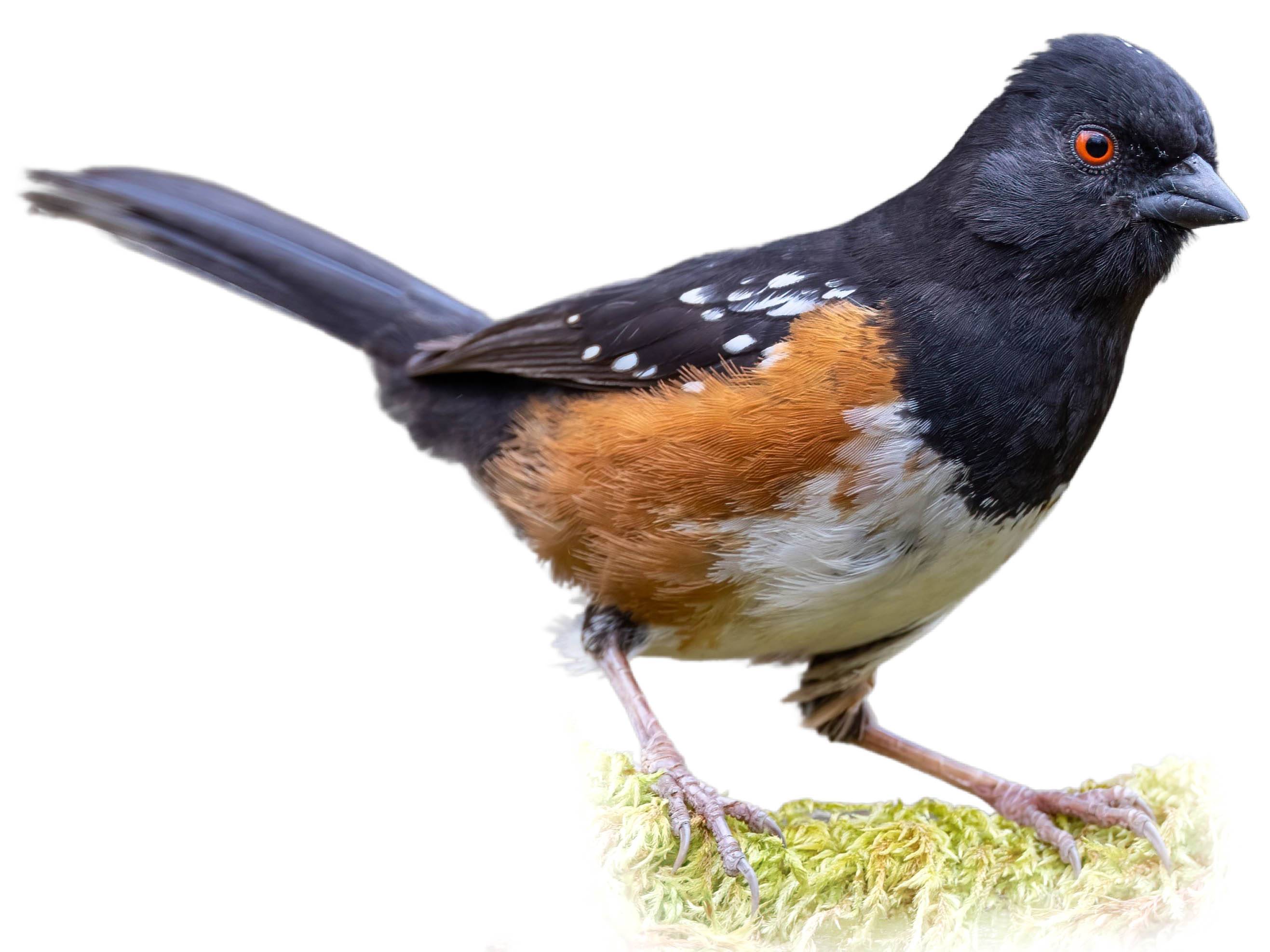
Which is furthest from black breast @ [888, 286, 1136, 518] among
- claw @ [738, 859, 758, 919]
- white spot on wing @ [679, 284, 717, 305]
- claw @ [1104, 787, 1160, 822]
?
claw @ [738, 859, 758, 919]

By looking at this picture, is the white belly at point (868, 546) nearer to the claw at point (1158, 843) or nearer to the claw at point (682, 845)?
the claw at point (682, 845)

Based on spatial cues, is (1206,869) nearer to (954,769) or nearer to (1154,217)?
(954,769)

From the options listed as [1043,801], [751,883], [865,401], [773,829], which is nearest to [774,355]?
[865,401]

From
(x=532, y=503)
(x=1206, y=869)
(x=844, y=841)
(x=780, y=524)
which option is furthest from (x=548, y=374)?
(x=1206, y=869)

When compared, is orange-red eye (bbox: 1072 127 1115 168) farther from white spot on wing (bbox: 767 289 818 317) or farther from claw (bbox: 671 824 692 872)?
claw (bbox: 671 824 692 872)

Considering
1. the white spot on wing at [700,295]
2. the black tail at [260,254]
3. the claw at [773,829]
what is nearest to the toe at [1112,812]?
the claw at [773,829]

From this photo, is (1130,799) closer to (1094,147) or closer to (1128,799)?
(1128,799)
